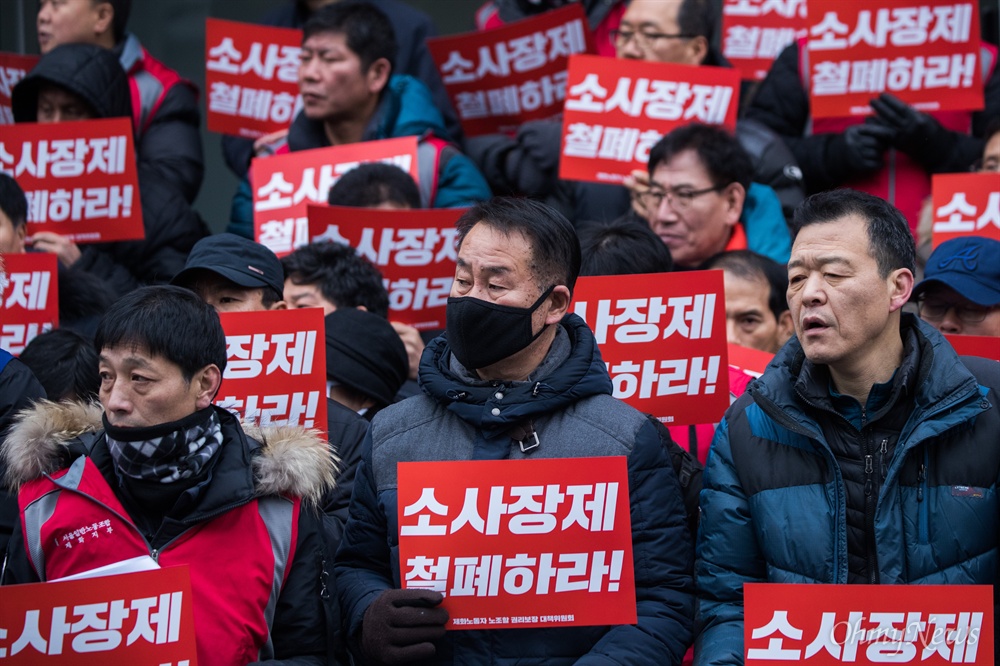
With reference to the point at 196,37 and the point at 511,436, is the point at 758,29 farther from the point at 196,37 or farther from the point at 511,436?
the point at 511,436

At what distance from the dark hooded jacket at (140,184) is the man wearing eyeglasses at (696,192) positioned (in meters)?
2.48

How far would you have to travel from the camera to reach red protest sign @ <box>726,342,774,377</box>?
5.36 m

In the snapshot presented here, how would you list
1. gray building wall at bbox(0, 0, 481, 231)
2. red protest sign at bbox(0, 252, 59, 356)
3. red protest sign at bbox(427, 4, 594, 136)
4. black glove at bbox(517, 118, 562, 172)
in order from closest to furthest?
red protest sign at bbox(0, 252, 59, 356)
black glove at bbox(517, 118, 562, 172)
red protest sign at bbox(427, 4, 594, 136)
gray building wall at bbox(0, 0, 481, 231)

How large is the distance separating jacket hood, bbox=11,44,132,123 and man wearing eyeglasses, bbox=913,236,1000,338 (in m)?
4.21

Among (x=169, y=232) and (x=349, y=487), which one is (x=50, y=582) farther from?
(x=169, y=232)

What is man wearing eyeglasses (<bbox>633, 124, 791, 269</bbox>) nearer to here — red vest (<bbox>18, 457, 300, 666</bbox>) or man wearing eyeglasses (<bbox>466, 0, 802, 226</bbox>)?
man wearing eyeglasses (<bbox>466, 0, 802, 226</bbox>)

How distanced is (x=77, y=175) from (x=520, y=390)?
366 cm

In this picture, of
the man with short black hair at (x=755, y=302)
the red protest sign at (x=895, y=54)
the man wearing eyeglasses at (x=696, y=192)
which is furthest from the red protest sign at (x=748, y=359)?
the red protest sign at (x=895, y=54)

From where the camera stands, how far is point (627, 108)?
7.09 meters

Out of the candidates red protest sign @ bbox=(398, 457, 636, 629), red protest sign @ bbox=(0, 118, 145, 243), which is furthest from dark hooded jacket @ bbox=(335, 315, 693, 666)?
red protest sign @ bbox=(0, 118, 145, 243)

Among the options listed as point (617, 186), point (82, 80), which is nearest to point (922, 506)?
point (617, 186)

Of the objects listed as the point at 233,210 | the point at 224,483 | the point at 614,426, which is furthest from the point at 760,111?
the point at 224,483

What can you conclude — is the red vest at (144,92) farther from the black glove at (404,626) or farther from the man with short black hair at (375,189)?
the black glove at (404,626)

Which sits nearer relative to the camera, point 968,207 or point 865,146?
point 968,207
